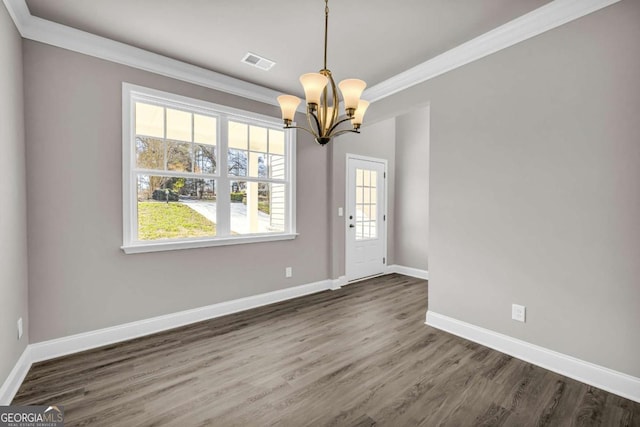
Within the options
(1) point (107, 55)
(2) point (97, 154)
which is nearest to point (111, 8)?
(1) point (107, 55)

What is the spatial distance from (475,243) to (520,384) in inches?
45.6

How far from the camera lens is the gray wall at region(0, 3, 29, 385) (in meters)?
1.88

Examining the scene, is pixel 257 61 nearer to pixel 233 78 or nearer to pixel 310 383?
pixel 233 78

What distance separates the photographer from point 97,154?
2.65 metres

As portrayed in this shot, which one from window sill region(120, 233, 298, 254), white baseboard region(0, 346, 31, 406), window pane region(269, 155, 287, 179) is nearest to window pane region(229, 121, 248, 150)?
window pane region(269, 155, 287, 179)

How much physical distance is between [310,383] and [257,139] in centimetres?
283

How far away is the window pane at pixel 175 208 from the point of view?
9.75 ft

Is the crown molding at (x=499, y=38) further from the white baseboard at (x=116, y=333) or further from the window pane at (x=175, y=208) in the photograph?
the white baseboard at (x=116, y=333)

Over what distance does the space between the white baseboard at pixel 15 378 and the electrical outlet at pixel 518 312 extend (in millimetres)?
3696

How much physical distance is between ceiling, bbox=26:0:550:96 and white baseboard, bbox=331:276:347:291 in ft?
9.71

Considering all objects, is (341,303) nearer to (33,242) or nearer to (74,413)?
(74,413)

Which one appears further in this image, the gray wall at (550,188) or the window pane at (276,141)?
the window pane at (276,141)

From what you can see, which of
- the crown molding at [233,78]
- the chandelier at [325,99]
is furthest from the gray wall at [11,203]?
the chandelier at [325,99]

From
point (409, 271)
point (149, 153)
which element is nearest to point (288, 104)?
point (149, 153)
